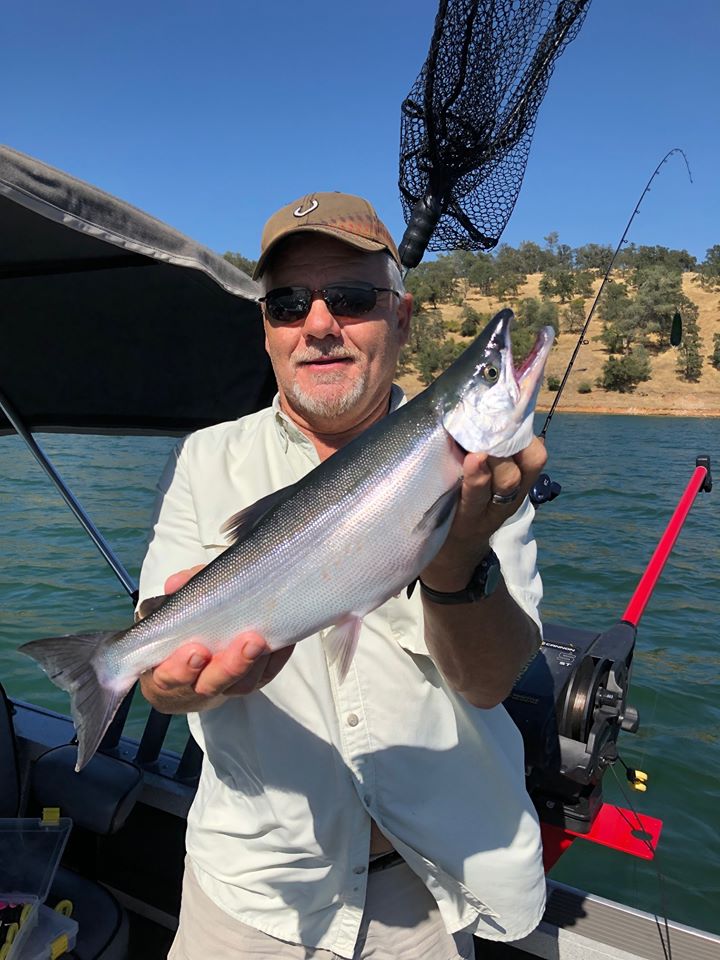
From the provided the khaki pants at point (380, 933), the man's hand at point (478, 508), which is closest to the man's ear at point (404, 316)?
the man's hand at point (478, 508)

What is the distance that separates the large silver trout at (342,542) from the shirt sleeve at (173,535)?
0.38m

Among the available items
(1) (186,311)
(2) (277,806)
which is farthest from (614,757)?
(1) (186,311)

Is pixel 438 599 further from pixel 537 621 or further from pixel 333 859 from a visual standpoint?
pixel 333 859

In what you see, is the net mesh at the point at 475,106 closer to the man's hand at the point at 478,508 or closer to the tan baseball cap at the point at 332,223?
the tan baseball cap at the point at 332,223

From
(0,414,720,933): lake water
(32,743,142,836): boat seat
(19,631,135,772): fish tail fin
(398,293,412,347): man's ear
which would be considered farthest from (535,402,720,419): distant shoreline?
(19,631,135,772): fish tail fin

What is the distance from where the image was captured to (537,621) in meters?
2.11

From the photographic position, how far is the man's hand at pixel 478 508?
175cm

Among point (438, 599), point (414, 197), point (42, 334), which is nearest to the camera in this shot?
point (438, 599)

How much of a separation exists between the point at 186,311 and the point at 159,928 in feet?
9.92

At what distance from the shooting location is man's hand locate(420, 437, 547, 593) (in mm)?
1753

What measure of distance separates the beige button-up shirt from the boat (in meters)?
0.83

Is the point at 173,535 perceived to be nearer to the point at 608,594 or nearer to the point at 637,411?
the point at 608,594

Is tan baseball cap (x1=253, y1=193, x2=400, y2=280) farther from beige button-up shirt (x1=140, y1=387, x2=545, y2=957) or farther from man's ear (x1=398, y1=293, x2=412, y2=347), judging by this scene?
beige button-up shirt (x1=140, y1=387, x2=545, y2=957)

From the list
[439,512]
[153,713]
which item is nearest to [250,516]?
[439,512]
